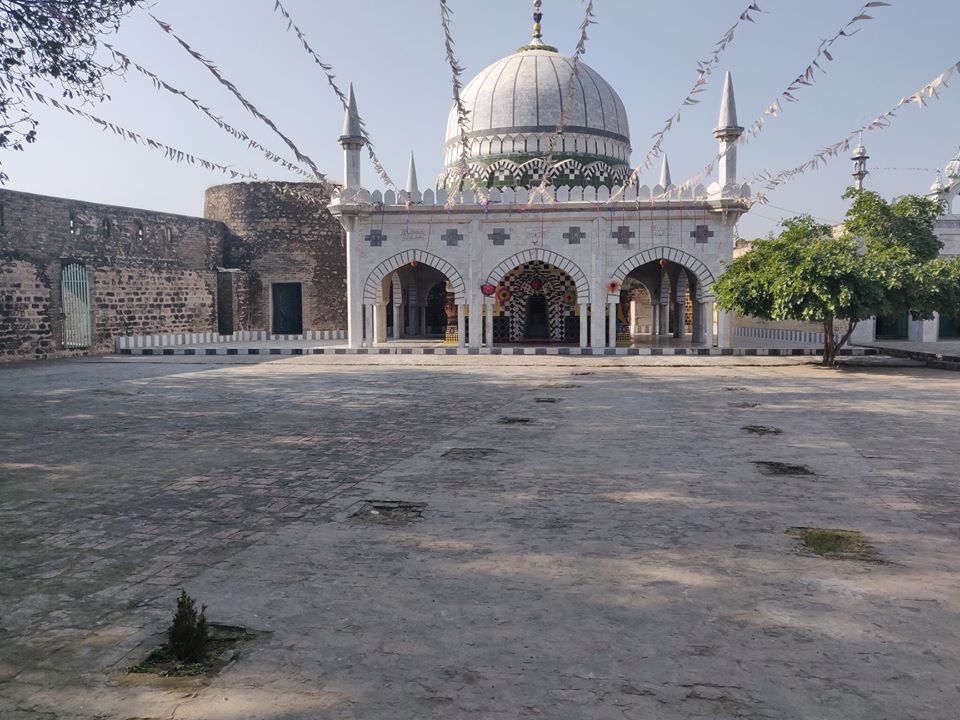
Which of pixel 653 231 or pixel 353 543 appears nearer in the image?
pixel 353 543

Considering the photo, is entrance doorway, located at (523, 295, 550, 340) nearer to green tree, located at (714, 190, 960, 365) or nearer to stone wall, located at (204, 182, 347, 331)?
stone wall, located at (204, 182, 347, 331)

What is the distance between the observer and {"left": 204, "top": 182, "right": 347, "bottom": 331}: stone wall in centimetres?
2414

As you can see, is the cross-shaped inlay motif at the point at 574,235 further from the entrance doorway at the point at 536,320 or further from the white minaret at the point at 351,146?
the white minaret at the point at 351,146

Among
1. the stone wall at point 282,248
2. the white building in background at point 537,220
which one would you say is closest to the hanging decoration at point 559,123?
the white building in background at point 537,220

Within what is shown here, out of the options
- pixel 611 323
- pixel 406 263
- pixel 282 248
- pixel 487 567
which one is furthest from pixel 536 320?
pixel 487 567

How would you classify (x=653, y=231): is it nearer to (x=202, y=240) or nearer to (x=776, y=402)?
(x=776, y=402)

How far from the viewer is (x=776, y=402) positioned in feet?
30.5

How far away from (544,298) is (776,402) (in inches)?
512

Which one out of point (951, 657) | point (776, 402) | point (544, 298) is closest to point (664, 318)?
point (544, 298)

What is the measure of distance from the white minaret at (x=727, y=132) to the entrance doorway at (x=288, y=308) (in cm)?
1408

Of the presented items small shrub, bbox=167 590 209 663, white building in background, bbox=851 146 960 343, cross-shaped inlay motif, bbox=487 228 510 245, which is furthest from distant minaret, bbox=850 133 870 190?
small shrub, bbox=167 590 209 663

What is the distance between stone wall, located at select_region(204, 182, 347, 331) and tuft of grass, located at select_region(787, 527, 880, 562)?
71.7 feet

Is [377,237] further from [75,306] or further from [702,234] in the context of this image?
[702,234]

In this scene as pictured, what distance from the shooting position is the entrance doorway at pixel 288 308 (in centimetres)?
2453
